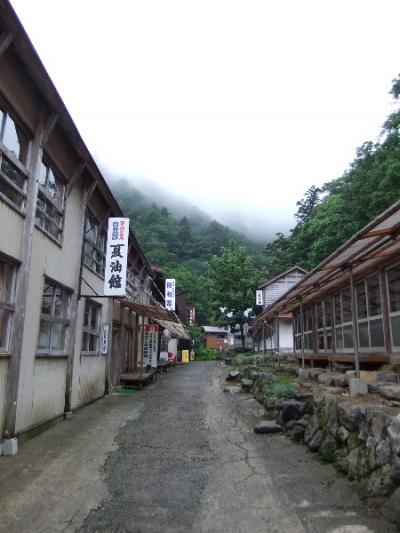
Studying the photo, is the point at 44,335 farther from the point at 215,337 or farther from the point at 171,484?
the point at 215,337

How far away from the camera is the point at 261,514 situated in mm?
4824

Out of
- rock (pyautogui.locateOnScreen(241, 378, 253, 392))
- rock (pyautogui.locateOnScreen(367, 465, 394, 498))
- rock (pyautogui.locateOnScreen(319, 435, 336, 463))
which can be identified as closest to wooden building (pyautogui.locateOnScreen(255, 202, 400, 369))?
rock (pyautogui.locateOnScreen(319, 435, 336, 463))

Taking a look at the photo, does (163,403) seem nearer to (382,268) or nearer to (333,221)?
(382,268)

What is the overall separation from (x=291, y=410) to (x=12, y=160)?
7.08m

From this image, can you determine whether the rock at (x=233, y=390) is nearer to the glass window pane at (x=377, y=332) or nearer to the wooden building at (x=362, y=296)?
the wooden building at (x=362, y=296)

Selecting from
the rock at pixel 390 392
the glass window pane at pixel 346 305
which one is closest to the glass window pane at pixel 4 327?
the rock at pixel 390 392

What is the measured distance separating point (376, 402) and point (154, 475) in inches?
136

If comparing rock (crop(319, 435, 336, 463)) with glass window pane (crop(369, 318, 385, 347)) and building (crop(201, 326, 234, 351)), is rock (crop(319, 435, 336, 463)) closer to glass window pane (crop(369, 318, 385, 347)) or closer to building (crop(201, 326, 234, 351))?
glass window pane (crop(369, 318, 385, 347))

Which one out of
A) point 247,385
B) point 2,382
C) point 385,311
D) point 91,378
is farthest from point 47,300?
point 247,385

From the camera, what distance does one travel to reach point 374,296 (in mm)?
10695

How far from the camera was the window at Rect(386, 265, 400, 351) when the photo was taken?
9.47 metres

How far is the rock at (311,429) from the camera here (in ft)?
24.3

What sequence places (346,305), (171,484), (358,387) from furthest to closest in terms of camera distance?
1. (346,305)
2. (358,387)
3. (171,484)

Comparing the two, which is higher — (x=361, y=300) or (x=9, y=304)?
(x=361, y=300)
